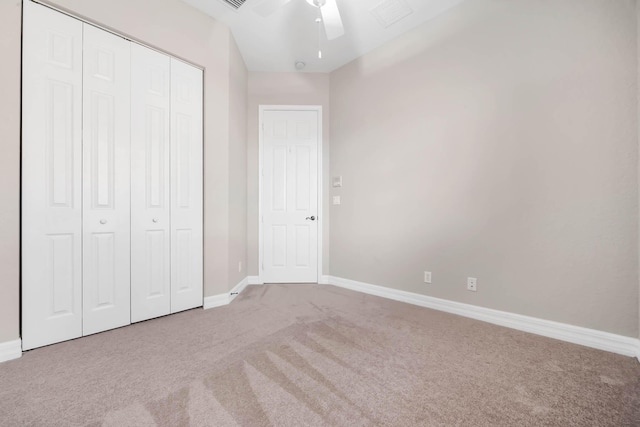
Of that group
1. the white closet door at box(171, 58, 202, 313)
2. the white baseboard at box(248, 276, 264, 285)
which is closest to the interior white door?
the white baseboard at box(248, 276, 264, 285)

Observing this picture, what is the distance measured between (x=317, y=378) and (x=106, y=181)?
2183mm

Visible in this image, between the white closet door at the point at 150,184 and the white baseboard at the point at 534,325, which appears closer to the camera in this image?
the white baseboard at the point at 534,325

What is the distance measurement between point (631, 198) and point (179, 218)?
11.6 feet

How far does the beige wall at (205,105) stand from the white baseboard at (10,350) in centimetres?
4

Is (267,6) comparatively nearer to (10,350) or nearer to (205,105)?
(205,105)

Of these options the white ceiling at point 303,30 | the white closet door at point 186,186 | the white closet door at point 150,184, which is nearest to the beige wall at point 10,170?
the white closet door at point 150,184

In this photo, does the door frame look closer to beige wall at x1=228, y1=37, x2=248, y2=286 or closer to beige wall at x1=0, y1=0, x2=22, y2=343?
beige wall at x1=228, y1=37, x2=248, y2=286

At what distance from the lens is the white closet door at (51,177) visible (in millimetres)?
1808

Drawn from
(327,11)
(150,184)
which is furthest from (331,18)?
(150,184)

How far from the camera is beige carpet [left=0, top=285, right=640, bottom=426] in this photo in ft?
4.05

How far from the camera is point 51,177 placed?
190 cm

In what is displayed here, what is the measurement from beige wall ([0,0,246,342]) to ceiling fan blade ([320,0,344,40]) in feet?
4.14

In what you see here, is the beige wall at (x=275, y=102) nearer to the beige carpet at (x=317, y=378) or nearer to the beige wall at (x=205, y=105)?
the beige wall at (x=205, y=105)

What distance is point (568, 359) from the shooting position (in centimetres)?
175
